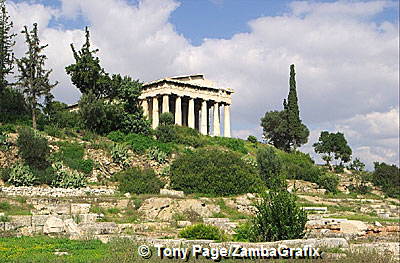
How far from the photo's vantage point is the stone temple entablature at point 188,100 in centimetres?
6038

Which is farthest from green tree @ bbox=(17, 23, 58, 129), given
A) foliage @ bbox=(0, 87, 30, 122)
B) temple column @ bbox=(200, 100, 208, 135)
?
temple column @ bbox=(200, 100, 208, 135)

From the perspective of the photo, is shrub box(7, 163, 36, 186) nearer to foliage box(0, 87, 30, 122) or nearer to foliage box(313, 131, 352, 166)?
foliage box(0, 87, 30, 122)

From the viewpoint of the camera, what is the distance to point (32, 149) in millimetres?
37438

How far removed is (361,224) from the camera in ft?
74.7

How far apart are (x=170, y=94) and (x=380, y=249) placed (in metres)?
44.6

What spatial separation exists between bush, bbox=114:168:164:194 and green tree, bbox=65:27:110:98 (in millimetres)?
11273

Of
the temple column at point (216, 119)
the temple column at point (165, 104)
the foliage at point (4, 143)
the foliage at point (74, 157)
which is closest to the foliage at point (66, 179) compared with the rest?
the foliage at point (74, 157)

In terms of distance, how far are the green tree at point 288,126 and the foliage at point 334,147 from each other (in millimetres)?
2278

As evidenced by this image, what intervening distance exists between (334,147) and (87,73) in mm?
36483

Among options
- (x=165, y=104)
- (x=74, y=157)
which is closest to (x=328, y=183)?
(x=165, y=104)

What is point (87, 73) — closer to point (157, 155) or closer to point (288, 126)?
point (157, 155)

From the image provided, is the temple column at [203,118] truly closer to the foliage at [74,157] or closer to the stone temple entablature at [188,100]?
the stone temple entablature at [188,100]

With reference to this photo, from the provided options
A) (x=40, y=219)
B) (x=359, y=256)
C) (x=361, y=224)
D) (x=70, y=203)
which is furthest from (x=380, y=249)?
(x=70, y=203)

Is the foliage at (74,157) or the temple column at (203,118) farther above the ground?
the temple column at (203,118)
